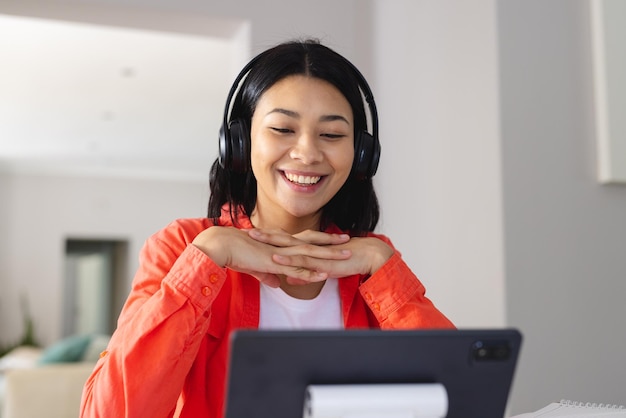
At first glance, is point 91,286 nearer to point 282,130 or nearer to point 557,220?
point 557,220

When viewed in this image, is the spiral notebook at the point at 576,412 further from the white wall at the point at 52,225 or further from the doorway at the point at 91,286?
the doorway at the point at 91,286

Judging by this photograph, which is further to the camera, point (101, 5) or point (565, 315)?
point (101, 5)

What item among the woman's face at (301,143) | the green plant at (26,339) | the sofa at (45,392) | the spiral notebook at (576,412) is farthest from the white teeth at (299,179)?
the green plant at (26,339)

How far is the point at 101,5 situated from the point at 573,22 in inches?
63.6

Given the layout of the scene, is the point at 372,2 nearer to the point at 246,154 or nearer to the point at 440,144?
the point at 440,144

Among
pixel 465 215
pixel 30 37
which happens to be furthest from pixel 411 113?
pixel 30 37

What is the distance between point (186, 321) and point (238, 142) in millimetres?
→ 400

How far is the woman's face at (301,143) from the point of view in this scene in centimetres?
127

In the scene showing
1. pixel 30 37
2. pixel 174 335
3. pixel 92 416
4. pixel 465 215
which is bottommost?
pixel 92 416

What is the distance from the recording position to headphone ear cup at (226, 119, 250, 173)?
132cm

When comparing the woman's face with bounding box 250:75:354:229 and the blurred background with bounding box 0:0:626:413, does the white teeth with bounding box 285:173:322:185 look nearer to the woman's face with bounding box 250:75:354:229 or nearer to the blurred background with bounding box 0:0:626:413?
the woman's face with bounding box 250:75:354:229

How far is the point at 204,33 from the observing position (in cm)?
285

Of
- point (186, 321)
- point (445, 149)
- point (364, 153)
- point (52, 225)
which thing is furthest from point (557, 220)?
point (52, 225)

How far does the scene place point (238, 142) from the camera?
133cm
